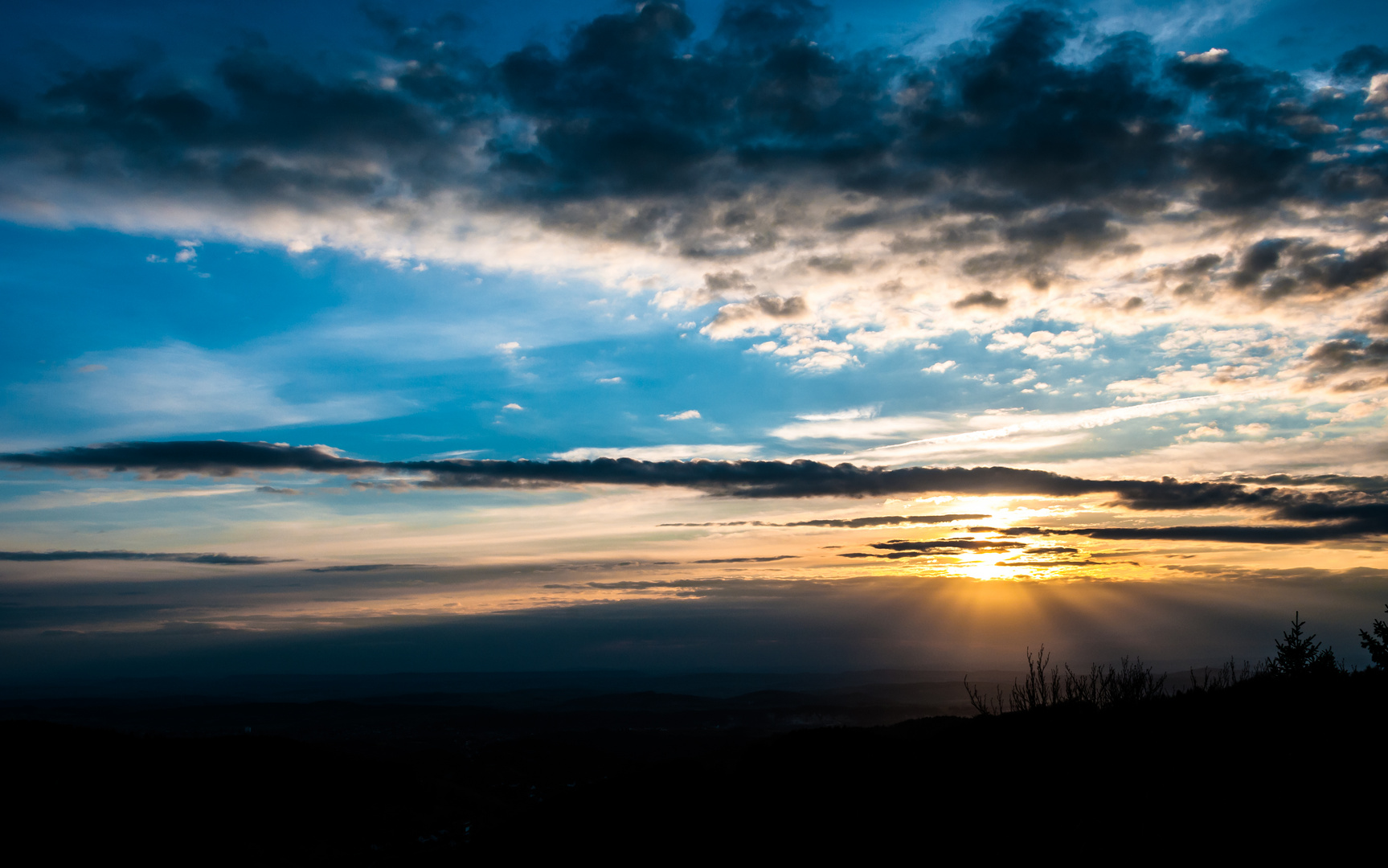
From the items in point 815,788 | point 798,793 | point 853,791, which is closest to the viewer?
point 853,791

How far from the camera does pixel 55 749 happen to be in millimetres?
38562

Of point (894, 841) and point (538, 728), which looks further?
point (538, 728)

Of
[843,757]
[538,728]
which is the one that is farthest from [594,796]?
[538,728]

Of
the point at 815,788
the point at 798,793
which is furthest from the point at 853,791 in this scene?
the point at 798,793

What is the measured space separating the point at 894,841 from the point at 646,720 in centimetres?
15810

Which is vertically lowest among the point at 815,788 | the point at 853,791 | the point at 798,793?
the point at 798,793

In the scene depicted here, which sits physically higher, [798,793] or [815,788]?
[815,788]

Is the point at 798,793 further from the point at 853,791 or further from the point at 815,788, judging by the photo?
the point at 853,791

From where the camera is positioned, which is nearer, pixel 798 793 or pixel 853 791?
pixel 853 791

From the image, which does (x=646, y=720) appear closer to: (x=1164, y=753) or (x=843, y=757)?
(x=843, y=757)

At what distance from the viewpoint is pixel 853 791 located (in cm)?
2380

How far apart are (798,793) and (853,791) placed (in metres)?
3.05

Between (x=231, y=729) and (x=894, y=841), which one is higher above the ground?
(x=894, y=841)

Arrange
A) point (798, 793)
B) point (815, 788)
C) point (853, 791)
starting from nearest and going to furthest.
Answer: point (853, 791), point (815, 788), point (798, 793)
